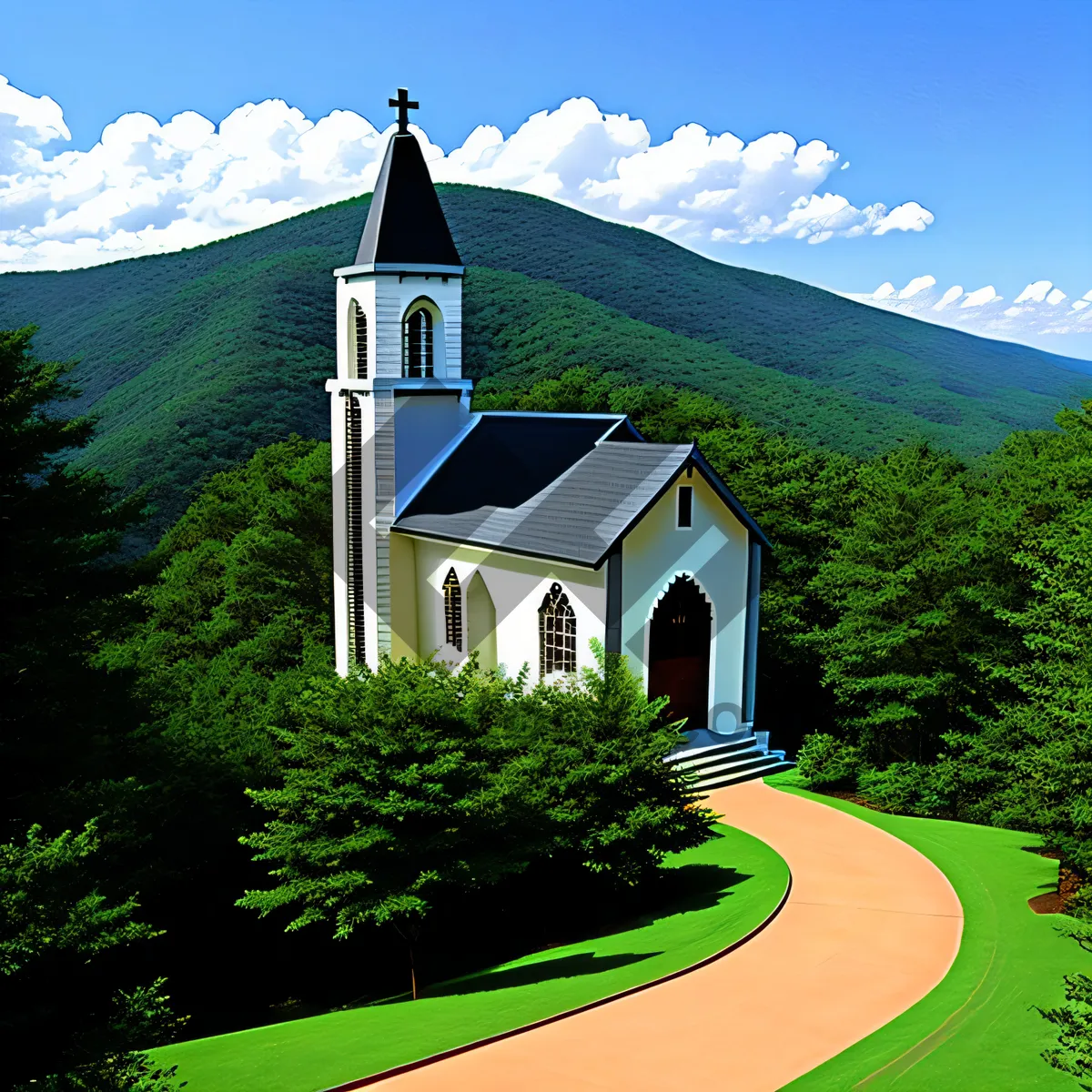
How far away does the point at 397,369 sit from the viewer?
96.9ft

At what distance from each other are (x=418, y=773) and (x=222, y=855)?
19.0 ft

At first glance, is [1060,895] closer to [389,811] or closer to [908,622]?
[908,622]

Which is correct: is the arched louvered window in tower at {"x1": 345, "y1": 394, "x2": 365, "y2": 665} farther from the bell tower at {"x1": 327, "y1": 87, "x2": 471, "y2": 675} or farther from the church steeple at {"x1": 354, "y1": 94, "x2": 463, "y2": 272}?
the church steeple at {"x1": 354, "y1": 94, "x2": 463, "y2": 272}

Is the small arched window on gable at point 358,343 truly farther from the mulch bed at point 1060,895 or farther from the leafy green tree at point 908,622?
the mulch bed at point 1060,895

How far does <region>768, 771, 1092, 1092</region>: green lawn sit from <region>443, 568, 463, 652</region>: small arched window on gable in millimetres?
12769

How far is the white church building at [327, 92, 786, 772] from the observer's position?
24.2 m

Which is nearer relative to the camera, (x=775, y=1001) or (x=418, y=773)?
(x=775, y=1001)

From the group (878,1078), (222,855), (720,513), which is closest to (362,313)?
(720,513)

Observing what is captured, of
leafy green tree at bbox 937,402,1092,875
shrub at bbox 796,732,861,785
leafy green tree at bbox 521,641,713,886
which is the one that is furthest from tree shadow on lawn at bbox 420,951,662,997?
shrub at bbox 796,732,861,785

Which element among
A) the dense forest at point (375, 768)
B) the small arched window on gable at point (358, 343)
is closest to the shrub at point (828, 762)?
the dense forest at point (375, 768)

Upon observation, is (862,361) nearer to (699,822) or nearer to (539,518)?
(539,518)

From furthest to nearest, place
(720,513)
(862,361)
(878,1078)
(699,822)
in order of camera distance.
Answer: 1. (862,361)
2. (720,513)
3. (699,822)
4. (878,1078)

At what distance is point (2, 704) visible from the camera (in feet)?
56.9

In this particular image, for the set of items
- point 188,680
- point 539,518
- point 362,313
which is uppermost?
point 362,313
